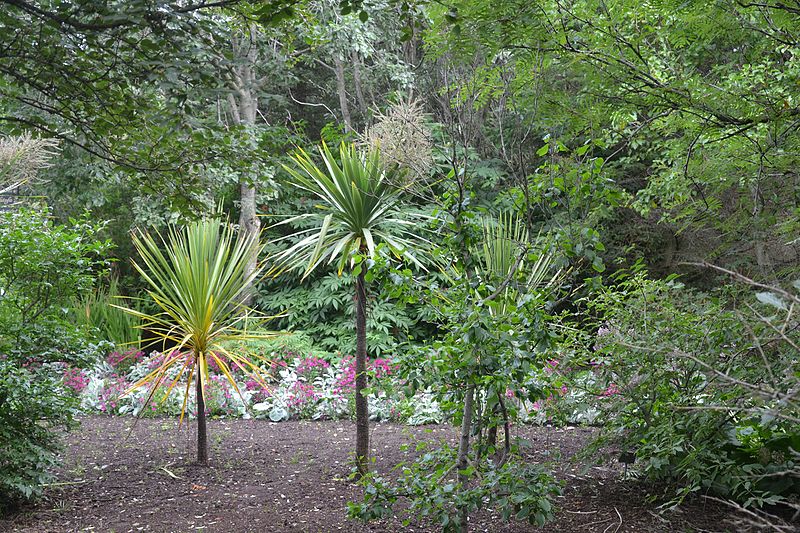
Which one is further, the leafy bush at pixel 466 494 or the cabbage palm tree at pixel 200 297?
the cabbage palm tree at pixel 200 297

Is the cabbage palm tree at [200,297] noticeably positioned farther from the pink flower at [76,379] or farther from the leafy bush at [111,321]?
the leafy bush at [111,321]

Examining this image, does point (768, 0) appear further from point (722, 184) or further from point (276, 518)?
point (276, 518)

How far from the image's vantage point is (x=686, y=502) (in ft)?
11.4

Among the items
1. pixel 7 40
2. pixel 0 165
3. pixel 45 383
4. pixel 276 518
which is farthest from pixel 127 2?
Result: pixel 0 165

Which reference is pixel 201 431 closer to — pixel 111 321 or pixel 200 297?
pixel 200 297

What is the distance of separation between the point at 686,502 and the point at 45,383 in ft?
12.2

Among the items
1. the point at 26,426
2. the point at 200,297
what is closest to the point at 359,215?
the point at 200,297

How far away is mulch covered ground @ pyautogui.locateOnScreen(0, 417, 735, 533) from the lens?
347 centimetres

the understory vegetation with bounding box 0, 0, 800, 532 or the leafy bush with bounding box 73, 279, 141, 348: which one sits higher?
the understory vegetation with bounding box 0, 0, 800, 532

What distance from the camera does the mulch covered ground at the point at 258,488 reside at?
347 centimetres

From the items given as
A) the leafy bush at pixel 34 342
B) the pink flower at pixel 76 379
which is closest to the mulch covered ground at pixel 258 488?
the leafy bush at pixel 34 342

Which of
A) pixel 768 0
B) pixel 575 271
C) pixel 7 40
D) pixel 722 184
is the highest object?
pixel 768 0

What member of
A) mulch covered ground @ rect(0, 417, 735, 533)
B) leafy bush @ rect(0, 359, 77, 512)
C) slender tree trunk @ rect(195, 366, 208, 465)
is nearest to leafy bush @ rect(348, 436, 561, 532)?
mulch covered ground @ rect(0, 417, 735, 533)

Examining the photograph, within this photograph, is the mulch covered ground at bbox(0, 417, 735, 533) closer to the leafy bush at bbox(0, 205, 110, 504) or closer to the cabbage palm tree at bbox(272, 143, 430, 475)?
the leafy bush at bbox(0, 205, 110, 504)
